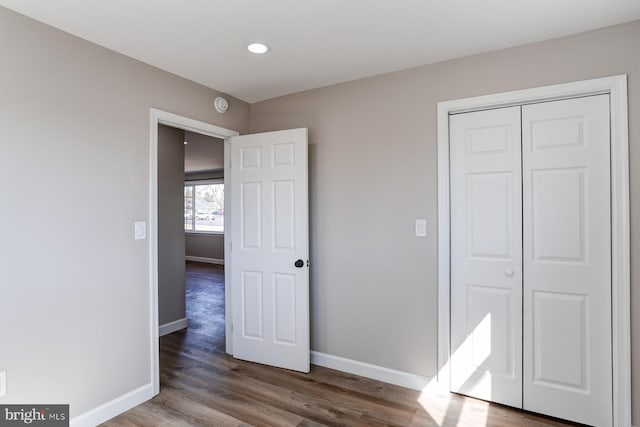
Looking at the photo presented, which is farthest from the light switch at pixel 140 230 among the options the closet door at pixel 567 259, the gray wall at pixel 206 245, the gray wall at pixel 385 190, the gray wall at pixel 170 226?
the gray wall at pixel 206 245

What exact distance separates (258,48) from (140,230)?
154 centimetres

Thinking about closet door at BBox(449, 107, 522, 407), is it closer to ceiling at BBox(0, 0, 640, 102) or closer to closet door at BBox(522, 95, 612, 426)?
closet door at BBox(522, 95, 612, 426)

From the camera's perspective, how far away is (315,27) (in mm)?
2061

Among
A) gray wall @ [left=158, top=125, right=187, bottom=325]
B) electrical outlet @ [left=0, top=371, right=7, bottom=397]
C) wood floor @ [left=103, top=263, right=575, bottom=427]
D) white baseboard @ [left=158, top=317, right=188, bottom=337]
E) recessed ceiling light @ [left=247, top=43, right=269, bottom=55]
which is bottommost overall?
wood floor @ [left=103, top=263, right=575, bottom=427]

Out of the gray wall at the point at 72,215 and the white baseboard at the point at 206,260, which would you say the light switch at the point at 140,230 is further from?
the white baseboard at the point at 206,260

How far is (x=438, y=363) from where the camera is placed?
2.57m

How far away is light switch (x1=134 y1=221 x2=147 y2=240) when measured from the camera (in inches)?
97.7

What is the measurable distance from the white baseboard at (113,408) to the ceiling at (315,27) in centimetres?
238

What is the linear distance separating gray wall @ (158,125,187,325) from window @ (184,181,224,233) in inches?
206

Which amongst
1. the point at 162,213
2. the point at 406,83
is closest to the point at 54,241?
the point at 162,213

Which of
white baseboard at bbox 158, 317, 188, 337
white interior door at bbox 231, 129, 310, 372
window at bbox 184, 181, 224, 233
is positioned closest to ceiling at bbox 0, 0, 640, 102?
white interior door at bbox 231, 129, 310, 372

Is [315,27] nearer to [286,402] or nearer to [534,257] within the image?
[534,257]

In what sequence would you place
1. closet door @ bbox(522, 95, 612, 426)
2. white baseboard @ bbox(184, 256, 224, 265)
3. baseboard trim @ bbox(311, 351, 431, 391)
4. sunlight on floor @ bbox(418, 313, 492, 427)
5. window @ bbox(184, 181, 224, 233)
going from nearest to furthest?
closet door @ bbox(522, 95, 612, 426)
sunlight on floor @ bbox(418, 313, 492, 427)
baseboard trim @ bbox(311, 351, 431, 391)
white baseboard @ bbox(184, 256, 224, 265)
window @ bbox(184, 181, 224, 233)

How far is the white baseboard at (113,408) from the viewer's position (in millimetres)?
2146
